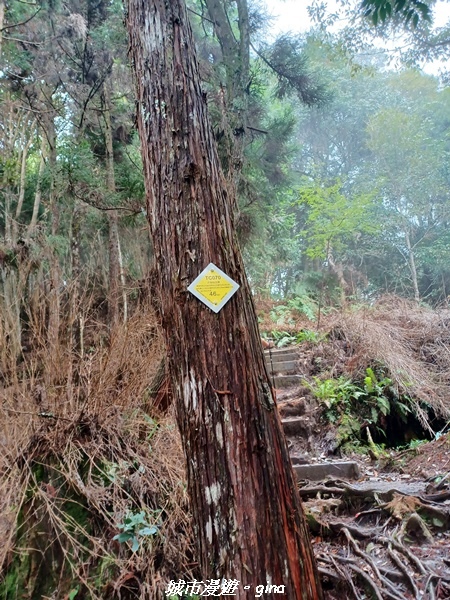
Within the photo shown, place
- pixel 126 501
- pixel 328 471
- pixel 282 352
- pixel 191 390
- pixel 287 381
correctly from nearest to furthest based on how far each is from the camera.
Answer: pixel 191 390 → pixel 126 501 → pixel 328 471 → pixel 287 381 → pixel 282 352

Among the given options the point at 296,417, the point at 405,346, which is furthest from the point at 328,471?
the point at 405,346

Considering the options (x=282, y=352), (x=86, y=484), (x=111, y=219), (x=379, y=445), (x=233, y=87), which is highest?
(x=233, y=87)

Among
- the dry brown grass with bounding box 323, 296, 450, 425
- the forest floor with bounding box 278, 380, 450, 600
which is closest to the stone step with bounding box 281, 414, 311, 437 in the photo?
the forest floor with bounding box 278, 380, 450, 600

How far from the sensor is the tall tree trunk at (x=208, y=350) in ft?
4.36

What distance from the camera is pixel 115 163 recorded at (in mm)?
5977

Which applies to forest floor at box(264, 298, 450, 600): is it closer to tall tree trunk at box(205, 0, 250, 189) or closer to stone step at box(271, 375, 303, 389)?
stone step at box(271, 375, 303, 389)

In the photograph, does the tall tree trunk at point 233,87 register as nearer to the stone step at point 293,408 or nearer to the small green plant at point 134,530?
the stone step at point 293,408

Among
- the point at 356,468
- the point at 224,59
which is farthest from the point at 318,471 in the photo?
the point at 224,59

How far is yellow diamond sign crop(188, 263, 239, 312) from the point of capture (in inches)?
60.4

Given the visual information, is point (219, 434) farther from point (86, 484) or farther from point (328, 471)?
point (328, 471)

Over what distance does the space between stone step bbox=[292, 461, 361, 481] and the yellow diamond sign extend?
2179 mm

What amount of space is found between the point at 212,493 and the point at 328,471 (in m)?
2.14

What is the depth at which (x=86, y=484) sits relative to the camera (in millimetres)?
2113

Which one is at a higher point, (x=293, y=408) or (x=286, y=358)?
(x=286, y=358)
